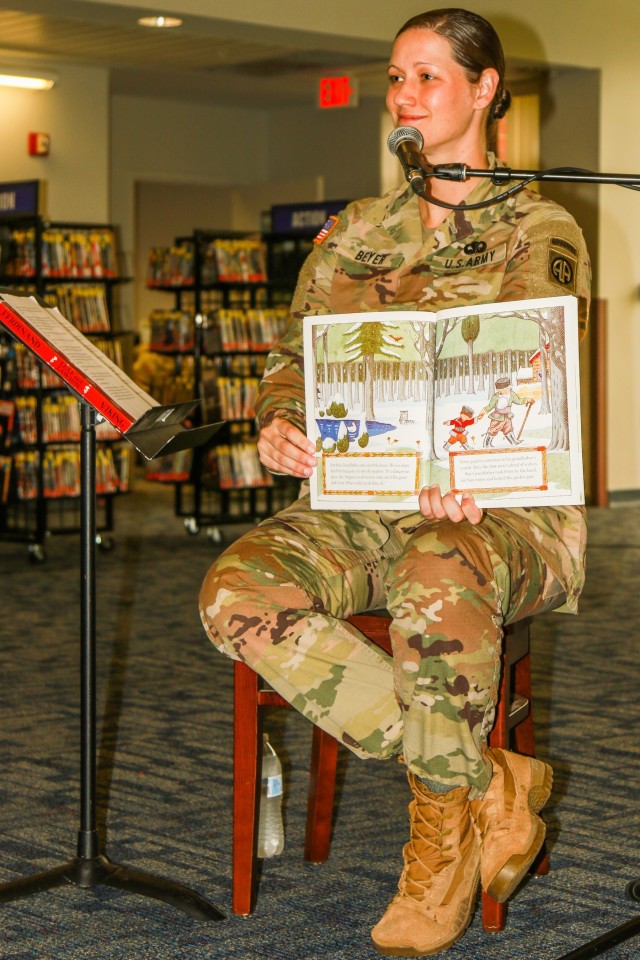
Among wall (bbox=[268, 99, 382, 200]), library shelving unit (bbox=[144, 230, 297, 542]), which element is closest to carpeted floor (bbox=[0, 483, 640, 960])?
library shelving unit (bbox=[144, 230, 297, 542])

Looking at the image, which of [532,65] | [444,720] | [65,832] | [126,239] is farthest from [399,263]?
[126,239]

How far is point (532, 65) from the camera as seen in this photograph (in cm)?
892

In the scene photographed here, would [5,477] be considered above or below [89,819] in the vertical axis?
above

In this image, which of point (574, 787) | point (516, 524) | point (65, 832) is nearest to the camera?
point (516, 524)

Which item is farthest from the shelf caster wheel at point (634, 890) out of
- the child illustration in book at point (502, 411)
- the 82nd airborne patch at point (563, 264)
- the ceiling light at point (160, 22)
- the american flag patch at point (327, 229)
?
the ceiling light at point (160, 22)

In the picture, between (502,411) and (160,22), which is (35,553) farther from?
(502,411)

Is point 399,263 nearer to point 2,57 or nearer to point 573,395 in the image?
point 573,395

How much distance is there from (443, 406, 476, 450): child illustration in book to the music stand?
46 cm

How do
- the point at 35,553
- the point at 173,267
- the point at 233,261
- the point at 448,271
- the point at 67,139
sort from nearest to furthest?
1. the point at 448,271
2. the point at 35,553
3. the point at 233,261
4. the point at 173,267
5. the point at 67,139

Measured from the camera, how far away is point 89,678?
7.34ft

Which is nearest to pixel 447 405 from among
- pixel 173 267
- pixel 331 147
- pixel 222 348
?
pixel 222 348

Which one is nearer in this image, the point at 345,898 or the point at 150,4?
the point at 345,898

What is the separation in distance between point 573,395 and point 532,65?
7.55 metres

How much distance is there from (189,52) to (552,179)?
8146 millimetres
